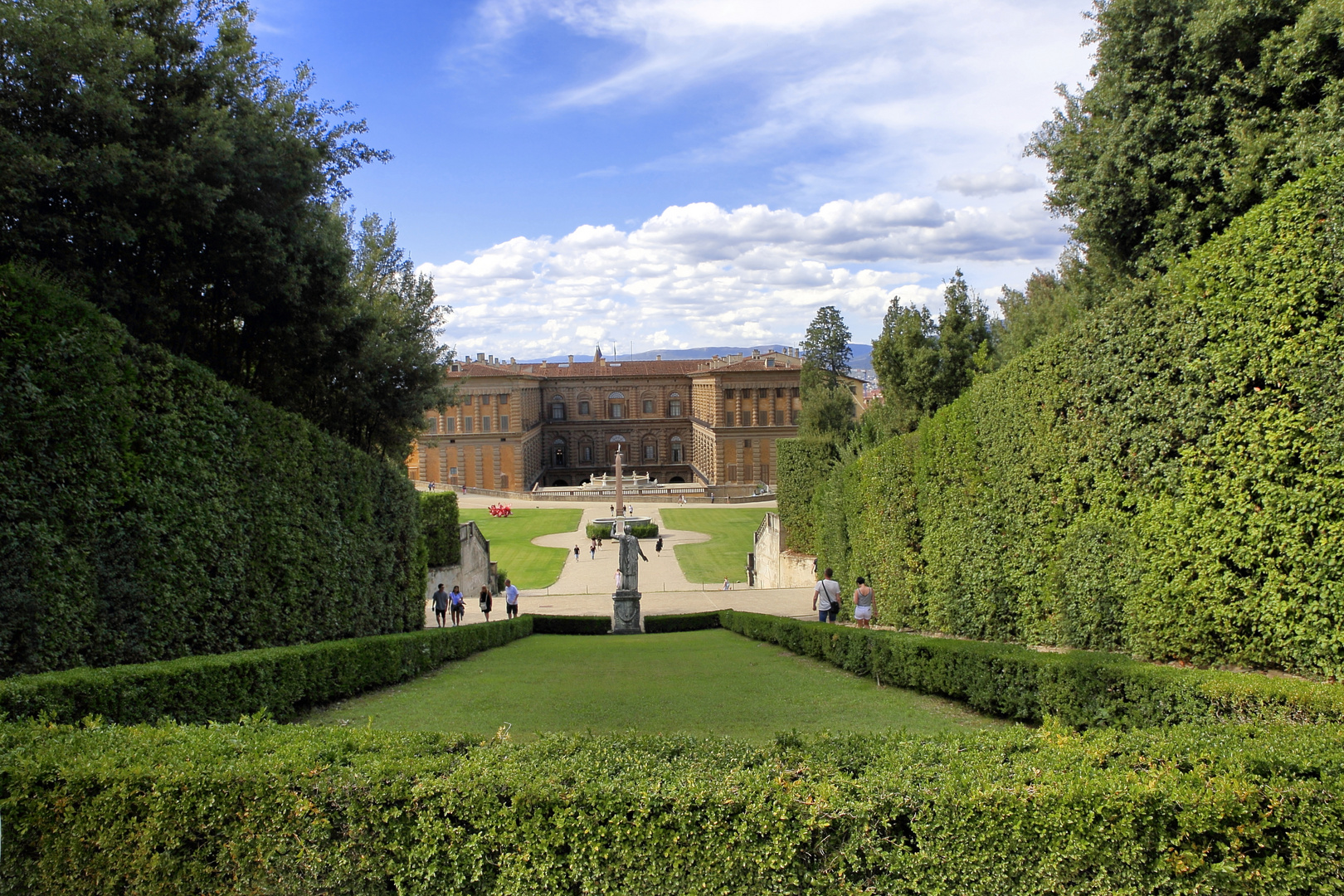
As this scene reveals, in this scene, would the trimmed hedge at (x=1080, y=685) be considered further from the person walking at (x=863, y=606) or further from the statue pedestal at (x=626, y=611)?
the statue pedestal at (x=626, y=611)

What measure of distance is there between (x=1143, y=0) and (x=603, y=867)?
38.5ft

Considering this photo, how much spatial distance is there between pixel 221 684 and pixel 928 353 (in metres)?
22.2

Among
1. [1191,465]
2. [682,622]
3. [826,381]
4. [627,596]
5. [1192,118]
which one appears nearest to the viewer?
[1191,465]

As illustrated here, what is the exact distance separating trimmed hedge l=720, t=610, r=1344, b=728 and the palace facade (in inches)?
2269

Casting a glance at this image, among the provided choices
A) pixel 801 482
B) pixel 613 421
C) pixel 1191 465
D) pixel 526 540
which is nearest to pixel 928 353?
pixel 801 482

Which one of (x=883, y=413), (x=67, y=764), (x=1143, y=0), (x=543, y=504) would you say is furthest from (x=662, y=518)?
(x=67, y=764)

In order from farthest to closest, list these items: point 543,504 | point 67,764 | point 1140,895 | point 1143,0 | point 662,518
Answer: point 543,504
point 662,518
point 1143,0
point 67,764
point 1140,895

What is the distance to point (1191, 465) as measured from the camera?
288 inches

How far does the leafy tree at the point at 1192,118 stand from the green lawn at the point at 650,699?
6758 millimetres

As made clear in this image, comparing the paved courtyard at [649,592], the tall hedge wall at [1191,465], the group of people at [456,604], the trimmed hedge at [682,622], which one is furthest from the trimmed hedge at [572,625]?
the tall hedge wall at [1191,465]

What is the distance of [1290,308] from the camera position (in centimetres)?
650

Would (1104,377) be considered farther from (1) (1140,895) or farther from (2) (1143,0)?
(1) (1140,895)

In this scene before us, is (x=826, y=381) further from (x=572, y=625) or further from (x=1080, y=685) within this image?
(x=1080, y=685)

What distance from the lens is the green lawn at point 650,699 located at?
23.0 ft
